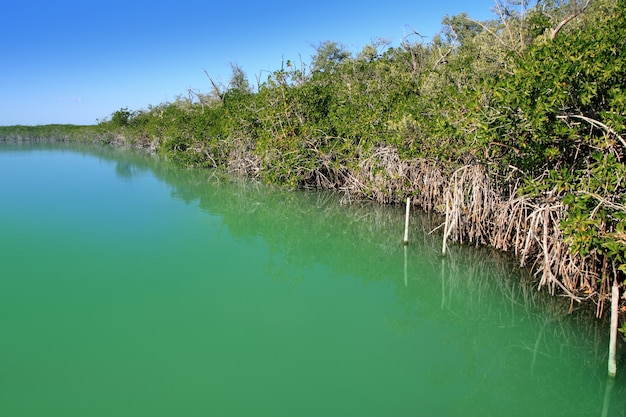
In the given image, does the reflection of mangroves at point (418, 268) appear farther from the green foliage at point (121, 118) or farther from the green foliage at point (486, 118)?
the green foliage at point (121, 118)

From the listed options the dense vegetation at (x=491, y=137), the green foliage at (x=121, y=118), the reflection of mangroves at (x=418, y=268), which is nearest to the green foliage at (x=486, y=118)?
the dense vegetation at (x=491, y=137)

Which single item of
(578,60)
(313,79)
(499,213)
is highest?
(313,79)

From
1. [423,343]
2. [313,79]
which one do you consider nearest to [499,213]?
[423,343]

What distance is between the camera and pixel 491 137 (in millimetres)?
4723

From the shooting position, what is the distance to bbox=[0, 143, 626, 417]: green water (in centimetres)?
328

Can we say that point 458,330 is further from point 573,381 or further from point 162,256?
point 162,256

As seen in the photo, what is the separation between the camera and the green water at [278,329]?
328 centimetres

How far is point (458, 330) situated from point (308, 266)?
251 centimetres

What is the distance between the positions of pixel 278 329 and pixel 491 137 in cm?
304

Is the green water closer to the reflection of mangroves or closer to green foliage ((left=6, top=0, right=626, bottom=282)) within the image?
the reflection of mangroves

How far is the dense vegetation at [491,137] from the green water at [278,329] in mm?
742

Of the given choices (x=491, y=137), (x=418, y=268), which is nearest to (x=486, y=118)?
(x=491, y=137)

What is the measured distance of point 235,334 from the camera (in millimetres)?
4211

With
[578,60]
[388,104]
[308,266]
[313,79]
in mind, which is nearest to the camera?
[578,60]
